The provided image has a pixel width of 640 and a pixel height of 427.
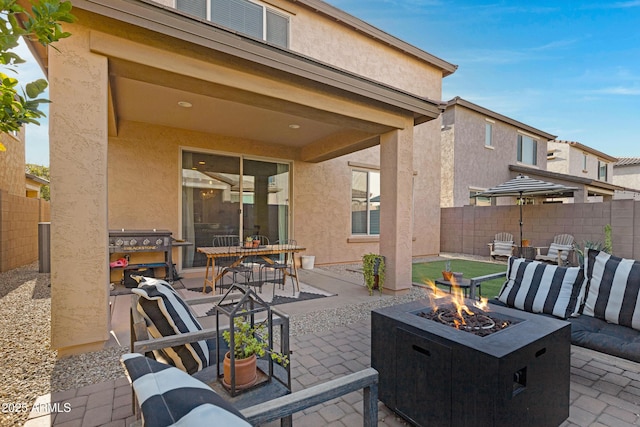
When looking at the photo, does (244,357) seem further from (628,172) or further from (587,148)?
(628,172)

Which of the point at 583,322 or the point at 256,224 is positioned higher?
the point at 256,224

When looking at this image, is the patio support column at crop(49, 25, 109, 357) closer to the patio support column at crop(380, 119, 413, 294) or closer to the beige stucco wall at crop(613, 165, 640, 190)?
the patio support column at crop(380, 119, 413, 294)

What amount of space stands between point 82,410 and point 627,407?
3.88m

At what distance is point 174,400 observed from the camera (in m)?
0.78

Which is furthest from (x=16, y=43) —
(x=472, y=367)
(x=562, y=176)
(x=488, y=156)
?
(x=562, y=176)

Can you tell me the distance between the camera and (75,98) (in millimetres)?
2912

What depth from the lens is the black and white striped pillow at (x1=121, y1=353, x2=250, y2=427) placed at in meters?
0.72

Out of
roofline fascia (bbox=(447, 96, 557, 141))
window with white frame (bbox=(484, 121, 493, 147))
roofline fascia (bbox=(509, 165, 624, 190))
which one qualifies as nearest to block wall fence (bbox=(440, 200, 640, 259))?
window with white frame (bbox=(484, 121, 493, 147))

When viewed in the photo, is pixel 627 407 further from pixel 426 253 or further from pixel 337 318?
pixel 426 253

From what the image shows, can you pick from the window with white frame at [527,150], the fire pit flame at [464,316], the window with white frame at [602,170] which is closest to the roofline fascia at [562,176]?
the window with white frame at [527,150]

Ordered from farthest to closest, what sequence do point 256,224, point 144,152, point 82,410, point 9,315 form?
point 256,224, point 144,152, point 9,315, point 82,410

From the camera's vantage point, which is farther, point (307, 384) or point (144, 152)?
point (144, 152)

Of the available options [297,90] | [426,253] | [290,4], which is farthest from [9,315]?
[426,253]

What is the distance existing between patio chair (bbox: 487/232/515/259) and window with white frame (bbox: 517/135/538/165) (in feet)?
20.2
